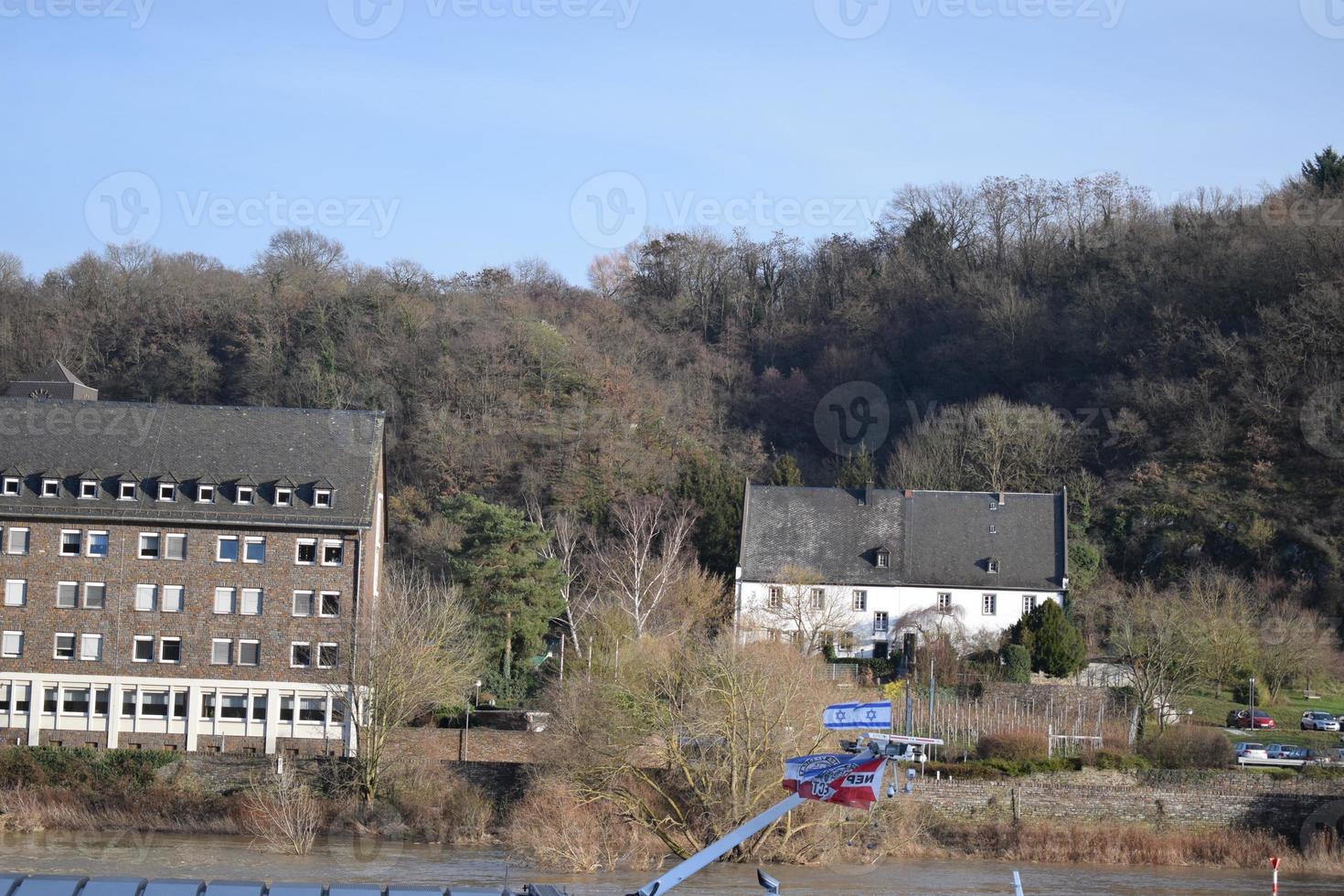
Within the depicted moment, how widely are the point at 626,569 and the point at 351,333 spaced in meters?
29.6

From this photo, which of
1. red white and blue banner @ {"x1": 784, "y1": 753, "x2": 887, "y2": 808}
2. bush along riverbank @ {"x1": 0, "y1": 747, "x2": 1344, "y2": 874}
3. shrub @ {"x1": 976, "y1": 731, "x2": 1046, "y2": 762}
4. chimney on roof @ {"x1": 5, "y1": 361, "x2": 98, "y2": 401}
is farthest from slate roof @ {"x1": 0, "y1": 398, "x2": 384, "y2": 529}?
red white and blue banner @ {"x1": 784, "y1": 753, "x2": 887, "y2": 808}

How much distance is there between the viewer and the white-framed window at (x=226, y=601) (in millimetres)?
45812

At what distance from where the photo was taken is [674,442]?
236ft

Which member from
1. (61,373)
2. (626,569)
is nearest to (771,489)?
(626,569)

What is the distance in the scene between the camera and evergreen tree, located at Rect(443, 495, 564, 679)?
1857 inches

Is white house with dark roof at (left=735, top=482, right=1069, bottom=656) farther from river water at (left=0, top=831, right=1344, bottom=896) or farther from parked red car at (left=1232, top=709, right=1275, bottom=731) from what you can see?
river water at (left=0, top=831, right=1344, bottom=896)

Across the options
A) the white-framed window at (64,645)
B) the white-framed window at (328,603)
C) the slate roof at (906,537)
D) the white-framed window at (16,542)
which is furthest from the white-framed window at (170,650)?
the slate roof at (906,537)

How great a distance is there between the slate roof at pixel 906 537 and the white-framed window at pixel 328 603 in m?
16.1

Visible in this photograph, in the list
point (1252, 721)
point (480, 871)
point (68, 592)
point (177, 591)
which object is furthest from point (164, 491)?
point (1252, 721)

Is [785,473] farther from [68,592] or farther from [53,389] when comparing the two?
[68,592]

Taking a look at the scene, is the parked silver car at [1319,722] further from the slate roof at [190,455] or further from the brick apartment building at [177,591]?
the slate roof at [190,455]

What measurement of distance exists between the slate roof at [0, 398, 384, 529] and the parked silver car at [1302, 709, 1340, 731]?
2852cm

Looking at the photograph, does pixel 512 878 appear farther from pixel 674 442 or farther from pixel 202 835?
pixel 674 442

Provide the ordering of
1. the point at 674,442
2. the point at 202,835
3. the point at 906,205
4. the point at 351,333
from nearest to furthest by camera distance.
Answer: the point at 202,835 → the point at 674,442 → the point at 351,333 → the point at 906,205
